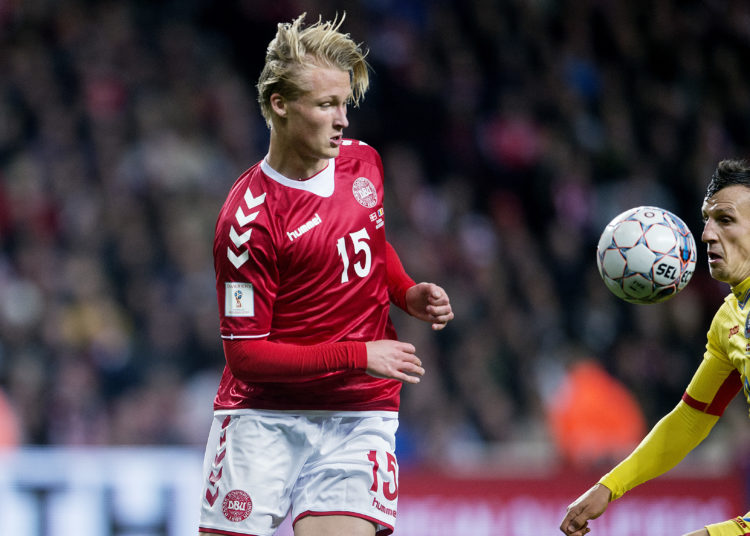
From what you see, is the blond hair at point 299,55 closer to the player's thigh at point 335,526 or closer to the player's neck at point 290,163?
the player's neck at point 290,163

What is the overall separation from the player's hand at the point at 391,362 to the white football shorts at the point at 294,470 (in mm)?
396

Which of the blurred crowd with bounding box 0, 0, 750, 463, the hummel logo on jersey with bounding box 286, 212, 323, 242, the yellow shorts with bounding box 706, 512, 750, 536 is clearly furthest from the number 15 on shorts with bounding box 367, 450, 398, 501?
the blurred crowd with bounding box 0, 0, 750, 463

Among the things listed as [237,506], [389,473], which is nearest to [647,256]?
[389,473]

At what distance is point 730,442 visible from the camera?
9.05 metres

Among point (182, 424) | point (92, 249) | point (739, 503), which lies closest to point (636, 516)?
point (739, 503)

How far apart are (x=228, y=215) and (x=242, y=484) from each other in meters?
0.99

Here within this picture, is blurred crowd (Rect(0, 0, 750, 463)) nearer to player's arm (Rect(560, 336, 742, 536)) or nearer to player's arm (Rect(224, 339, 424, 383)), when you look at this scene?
player's arm (Rect(560, 336, 742, 536))

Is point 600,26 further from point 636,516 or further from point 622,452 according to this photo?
point 636,516

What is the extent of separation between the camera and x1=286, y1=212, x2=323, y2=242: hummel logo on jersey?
3891 millimetres

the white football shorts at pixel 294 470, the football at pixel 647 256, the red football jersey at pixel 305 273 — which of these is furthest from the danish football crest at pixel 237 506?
the football at pixel 647 256

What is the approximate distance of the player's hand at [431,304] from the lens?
13.5 ft

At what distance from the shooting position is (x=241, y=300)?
383 cm

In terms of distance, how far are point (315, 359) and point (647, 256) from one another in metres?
1.30

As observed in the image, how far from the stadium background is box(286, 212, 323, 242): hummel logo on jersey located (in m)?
3.66
